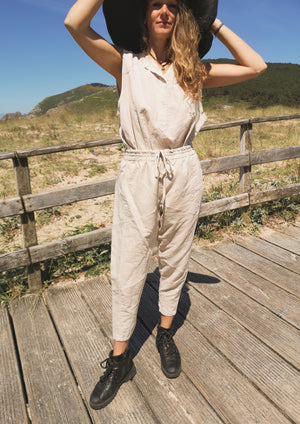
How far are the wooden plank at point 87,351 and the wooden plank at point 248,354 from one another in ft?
2.29

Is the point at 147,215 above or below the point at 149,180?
below

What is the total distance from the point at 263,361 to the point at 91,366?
1.15m

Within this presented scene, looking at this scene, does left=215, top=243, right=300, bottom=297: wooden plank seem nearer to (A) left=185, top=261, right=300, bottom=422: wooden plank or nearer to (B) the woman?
(A) left=185, top=261, right=300, bottom=422: wooden plank

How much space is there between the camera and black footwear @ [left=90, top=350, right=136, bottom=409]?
6.38 feet

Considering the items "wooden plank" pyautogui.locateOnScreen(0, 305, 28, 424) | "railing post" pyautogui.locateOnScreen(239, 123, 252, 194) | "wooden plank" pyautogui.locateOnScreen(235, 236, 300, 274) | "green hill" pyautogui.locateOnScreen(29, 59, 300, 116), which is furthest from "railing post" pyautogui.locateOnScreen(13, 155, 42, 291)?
"green hill" pyautogui.locateOnScreen(29, 59, 300, 116)

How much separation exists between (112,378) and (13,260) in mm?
1468

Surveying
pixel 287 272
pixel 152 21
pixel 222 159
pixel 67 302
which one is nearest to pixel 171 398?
pixel 67 302

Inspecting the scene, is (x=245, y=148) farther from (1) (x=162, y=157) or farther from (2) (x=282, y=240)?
(1) (x=162, y=157)

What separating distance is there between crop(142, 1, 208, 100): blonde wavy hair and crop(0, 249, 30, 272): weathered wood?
203 cm

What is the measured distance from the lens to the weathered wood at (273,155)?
4.18 metres

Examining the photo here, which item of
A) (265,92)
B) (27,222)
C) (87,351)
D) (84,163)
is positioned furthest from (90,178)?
(265,92)

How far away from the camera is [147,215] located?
6.29ft

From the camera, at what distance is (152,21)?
177 cm

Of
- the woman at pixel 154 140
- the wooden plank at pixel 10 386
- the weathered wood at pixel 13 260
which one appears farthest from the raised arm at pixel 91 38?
the wooden plank at pixel 10 386
